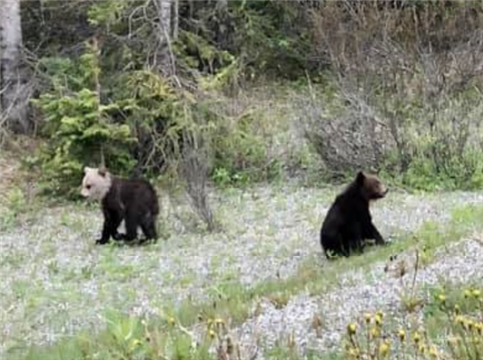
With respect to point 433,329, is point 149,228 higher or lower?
lower

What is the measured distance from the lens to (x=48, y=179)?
16.6 metres

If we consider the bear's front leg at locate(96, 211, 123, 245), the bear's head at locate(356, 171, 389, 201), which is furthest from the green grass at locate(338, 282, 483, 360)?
the bear's front leg at locate(96, 211, 123, 245)

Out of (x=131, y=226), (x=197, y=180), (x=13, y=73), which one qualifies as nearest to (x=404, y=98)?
(x=197, y=180)

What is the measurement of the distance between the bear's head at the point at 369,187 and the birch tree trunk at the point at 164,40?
719cm

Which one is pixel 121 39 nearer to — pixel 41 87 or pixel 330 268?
pixel 41 87

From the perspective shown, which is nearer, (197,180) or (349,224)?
(349,224)

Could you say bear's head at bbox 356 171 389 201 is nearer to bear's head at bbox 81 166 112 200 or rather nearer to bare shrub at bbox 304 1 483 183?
bear's head at bbox 81 166 112 200

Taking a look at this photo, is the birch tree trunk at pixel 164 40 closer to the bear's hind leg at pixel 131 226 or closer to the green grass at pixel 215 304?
the bear's hind leg at pixel 131 226

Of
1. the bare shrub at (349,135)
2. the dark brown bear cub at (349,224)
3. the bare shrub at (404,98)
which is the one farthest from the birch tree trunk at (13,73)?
the dark brown bear cub at (349,224)

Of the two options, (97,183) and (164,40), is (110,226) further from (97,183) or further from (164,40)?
(164,40)

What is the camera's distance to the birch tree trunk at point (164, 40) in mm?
17875

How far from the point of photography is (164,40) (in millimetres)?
18109

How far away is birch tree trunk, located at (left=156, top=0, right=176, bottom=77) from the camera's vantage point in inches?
704

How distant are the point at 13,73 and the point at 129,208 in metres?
7.71
